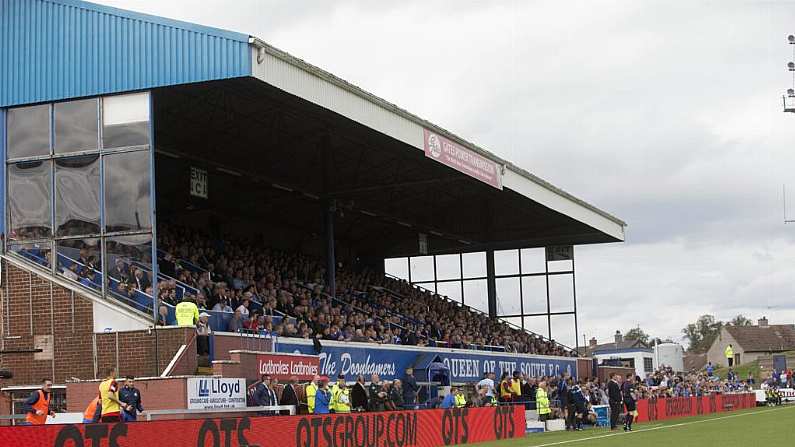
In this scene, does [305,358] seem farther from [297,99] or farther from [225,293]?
[297,99]

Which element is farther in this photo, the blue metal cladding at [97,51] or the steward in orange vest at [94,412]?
the blue metal cladding at [97,51]

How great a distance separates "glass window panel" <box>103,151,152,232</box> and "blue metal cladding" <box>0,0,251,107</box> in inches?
67.7

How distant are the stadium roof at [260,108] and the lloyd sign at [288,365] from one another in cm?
645

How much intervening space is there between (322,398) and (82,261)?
7379mm

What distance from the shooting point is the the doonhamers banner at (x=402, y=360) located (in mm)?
31270

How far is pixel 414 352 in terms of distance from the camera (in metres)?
37.1

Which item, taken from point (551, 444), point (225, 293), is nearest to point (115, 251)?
point (225, 293)

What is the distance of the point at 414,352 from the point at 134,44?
46.3 ft

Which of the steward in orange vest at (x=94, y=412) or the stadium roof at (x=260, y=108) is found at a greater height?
the stadium roof at (x=260, y=108)

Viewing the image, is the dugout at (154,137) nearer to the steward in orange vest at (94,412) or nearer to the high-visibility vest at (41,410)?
the high-visibility vest at (41,410)

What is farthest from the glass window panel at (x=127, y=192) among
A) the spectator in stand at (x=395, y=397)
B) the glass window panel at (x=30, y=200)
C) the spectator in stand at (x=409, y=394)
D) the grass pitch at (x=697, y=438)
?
the grass pitch at (x=697, y=438)

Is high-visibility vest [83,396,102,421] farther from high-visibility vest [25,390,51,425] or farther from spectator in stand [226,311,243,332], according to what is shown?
spectator in stand [226,311,243,332]

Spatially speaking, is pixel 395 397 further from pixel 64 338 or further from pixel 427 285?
pixel 427 285

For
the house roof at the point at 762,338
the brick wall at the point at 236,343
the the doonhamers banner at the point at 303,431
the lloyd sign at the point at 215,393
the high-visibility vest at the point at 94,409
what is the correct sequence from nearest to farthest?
the the doonhamers banner at the point at 303,431, the high-visibility vest at the point at 94,409, the lloyd sign at the point at 215,393, the brick wall at the point at 236,343, the house roof at the point at 762,338
